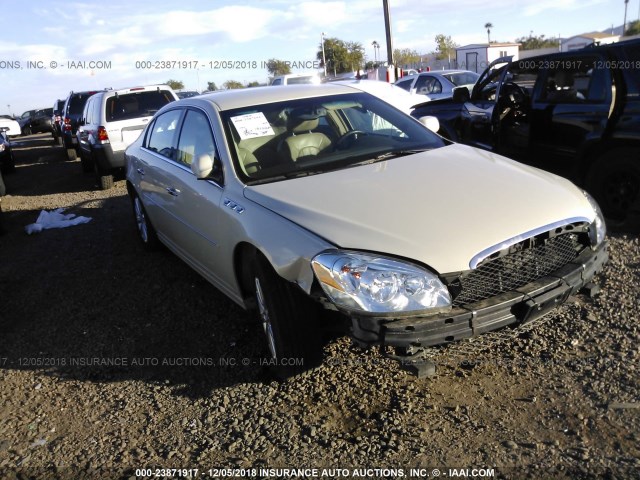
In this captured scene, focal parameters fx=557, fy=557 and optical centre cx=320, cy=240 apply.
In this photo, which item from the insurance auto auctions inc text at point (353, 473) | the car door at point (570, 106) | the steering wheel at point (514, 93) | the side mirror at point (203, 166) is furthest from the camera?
the steering wheel at point (514, 93)

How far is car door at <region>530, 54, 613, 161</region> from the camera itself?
17.2ft

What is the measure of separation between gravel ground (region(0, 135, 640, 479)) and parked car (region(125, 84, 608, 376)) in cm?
28

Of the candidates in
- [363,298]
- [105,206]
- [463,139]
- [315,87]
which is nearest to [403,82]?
[463,139]

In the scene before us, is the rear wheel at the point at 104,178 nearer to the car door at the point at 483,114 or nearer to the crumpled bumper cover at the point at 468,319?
the car door at the point at 483,114

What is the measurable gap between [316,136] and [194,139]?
0.92 meters

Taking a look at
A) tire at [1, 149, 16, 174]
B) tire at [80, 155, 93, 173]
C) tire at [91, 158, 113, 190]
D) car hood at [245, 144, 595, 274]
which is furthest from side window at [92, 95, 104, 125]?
car hood at [245, 144, 595, 274]

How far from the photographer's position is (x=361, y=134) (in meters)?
3.98

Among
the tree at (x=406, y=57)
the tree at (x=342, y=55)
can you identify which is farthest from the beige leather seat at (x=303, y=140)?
the tree at (x=406, y=57)

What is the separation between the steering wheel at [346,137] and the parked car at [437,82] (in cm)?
1026

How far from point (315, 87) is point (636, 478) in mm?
3344

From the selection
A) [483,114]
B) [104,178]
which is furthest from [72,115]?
[483,114]

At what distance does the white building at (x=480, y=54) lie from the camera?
109ft

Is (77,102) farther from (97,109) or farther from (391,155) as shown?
(391,155)

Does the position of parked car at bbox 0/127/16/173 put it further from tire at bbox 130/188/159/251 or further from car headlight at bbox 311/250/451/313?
car headlight at bbox 311/250/451/313
